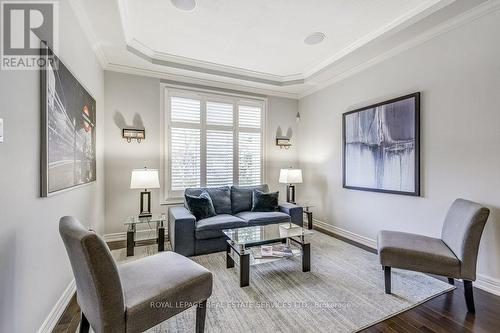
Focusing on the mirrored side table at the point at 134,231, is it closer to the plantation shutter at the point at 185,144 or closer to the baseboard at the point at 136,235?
the baseboard at the point at 136,235

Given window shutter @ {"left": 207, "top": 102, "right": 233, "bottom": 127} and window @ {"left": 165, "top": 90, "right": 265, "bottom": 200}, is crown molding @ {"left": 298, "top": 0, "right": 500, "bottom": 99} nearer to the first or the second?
window @ {"left": 165, "top": 90, "right": 265, "bottom": 200}

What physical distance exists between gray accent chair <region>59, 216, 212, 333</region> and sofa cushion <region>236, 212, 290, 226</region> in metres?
1.78

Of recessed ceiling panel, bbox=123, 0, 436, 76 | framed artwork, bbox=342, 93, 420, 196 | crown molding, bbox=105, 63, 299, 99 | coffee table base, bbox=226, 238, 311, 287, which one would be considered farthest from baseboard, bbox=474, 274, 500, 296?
crown molding, bbox=105, 63, 299, 99

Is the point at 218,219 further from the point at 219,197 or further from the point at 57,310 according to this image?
the point at 57,310

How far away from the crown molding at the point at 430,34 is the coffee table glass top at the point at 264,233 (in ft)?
8.96

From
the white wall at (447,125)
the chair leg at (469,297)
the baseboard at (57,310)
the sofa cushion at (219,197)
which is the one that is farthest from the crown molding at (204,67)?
the chair leg at (469,297)

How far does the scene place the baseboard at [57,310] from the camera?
171 centimetres

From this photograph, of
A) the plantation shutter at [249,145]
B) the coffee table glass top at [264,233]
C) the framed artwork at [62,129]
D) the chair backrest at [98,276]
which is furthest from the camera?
the plantation shutter at [249,145]

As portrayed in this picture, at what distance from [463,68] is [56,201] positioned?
4.22 meters

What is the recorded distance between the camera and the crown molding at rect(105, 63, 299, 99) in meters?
3.73

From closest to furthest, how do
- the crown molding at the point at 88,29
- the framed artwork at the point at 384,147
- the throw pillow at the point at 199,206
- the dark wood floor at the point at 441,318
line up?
1. the dark wood floor at the point at 441,318
2. the crown molding at the point at 88,29
3. the framed artwork at the point at 384,147
4. the throw pillow at the point at 199,206

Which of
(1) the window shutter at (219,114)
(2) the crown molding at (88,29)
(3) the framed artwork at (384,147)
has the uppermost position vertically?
(2) the crown molding at (88,29)

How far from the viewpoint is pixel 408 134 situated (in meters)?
3.00

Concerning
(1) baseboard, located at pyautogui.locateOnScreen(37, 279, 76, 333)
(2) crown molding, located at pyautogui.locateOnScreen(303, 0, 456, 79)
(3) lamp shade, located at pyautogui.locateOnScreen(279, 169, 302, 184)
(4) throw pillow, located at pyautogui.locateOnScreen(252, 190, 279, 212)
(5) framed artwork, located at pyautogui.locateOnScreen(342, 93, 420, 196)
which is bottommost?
(1) baseboard, located at pyautogui.locateOnScreen(37, 279, 76, 333)
